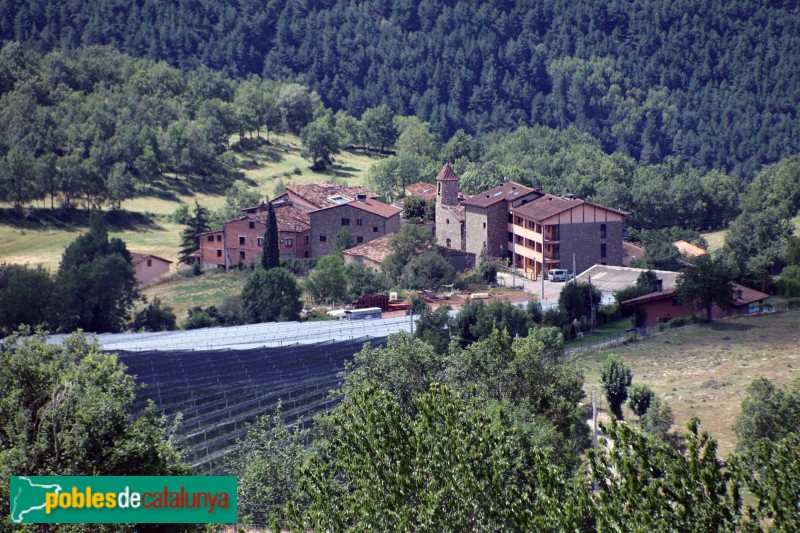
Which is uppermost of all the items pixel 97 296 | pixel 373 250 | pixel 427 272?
pixel 373 250

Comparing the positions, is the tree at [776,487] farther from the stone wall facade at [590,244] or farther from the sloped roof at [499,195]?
the sloped roof at [499,195]

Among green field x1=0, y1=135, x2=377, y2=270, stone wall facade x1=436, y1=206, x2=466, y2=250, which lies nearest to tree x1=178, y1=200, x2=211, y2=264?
green field x1=0, y1=135, x2=377, y2=270

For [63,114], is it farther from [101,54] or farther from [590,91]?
[590,91]

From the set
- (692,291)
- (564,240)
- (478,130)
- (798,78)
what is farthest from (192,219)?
(798,78)

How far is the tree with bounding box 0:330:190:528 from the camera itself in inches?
543

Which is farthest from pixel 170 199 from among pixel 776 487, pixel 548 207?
pixel 776 487

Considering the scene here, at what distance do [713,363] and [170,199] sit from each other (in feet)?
132

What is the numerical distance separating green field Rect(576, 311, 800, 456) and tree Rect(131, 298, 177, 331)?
615 inches

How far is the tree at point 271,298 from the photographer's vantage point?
134 feet

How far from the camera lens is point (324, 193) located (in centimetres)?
5872

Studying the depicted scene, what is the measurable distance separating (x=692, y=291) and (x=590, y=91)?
9031 centimetres

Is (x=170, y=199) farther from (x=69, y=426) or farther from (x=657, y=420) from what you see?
(x=69, y=426)

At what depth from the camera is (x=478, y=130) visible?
378ft

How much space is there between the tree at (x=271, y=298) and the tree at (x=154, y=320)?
2804mm
